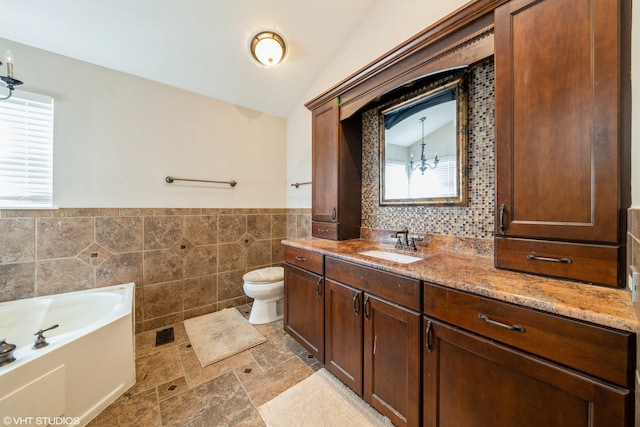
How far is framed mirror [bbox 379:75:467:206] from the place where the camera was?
1516 millimetres

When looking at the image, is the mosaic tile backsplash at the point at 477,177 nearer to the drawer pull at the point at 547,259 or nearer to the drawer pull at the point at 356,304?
the drawer pull at the point at 547,259

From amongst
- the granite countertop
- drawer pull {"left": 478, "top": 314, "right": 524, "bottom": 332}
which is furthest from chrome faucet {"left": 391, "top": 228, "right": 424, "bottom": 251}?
drawer pull {"left": 478, "top": 314, "right": 524, "bottom": 332}

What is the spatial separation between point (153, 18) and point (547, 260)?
294cm

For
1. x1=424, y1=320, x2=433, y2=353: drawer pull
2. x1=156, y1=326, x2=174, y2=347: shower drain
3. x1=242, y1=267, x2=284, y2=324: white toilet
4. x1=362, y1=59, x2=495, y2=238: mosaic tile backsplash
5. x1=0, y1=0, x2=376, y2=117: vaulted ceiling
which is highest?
x1=0, y1=0, x2=376, y2=117: vaulted ceiling

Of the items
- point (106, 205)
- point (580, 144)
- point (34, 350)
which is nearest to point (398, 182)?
point (580, 144)

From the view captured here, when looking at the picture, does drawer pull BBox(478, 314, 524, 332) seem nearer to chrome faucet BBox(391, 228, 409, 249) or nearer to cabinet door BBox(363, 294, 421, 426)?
cabinet door BBox(363, 294, 421, 426)

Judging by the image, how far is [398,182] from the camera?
1894 millimetres

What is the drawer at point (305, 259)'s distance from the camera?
1.66m

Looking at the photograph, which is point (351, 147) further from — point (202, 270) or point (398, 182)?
point (202, 270)

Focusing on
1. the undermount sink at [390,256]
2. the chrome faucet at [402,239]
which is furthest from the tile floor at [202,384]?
the chrome faucet at [402,239]

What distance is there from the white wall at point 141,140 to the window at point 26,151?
0.05m

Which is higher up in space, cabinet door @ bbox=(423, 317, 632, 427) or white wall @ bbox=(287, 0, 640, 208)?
white wall @ bbox=(287, 0, 640, 208)

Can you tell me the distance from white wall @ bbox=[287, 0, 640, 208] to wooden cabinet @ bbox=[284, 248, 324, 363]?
3.39 ft

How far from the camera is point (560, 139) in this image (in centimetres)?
94
